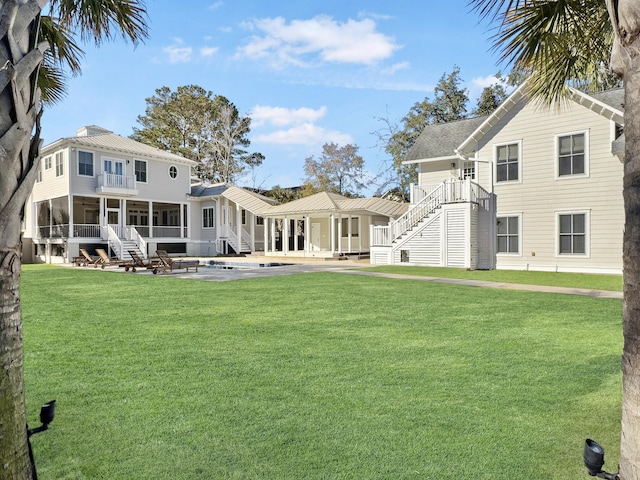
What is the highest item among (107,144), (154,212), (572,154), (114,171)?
(107,144)

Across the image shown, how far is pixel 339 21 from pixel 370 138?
17195 millimetres

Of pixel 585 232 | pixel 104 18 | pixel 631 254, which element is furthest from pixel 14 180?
pixel 585 232

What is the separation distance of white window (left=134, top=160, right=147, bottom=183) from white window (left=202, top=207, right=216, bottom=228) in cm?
526

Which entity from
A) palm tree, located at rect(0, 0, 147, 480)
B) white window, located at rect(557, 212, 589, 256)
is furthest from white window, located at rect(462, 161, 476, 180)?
palm tree, located at rect(0, 0, 147, 480)

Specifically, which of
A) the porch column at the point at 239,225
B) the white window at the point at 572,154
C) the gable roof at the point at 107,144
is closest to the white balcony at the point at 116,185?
the gable roof at the point at 107,144

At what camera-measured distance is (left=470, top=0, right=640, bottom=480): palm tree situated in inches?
76.4

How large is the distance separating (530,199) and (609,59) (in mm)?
13426

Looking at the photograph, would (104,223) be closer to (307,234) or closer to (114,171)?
(114,171)

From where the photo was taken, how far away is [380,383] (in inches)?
169

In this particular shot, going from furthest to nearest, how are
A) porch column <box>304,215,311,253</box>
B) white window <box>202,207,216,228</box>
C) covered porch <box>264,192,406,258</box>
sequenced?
white window <box>202,207,216,228</box> → porch column <box>304,215,311,253</box> → covered porch <box>264,192,406,258</box>

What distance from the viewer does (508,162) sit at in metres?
18.8

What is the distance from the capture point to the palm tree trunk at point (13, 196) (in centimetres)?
193

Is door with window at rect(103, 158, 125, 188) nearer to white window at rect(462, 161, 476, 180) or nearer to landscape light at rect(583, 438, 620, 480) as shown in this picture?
white window at rect(462, 161, 476, 180)

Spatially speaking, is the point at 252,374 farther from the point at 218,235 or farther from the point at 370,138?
the point at 370,138
